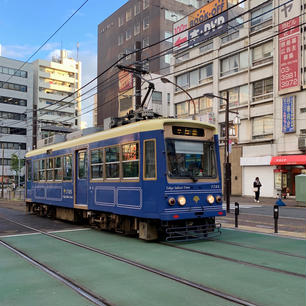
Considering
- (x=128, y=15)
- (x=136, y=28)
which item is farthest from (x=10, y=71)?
(x=136, y=28)

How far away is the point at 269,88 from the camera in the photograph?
3350 centimetres

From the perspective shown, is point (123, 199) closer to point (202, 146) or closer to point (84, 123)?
point (202, 146)

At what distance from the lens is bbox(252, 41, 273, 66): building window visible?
3338cm

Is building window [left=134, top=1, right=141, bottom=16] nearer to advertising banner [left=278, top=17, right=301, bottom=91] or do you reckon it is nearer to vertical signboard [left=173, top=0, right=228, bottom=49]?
vertical signboard [left=173, top=0, right=228, bottom=49]

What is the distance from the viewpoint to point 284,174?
3203 centimetres

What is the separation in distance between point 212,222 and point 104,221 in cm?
353

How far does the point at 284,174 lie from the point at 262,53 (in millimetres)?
11081

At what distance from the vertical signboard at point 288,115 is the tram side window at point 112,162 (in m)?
22.6

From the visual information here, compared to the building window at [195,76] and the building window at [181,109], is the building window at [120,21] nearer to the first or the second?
the building window at [195,76]

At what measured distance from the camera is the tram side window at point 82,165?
43.5 ft

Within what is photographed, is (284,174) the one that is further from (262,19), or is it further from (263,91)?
(262,19)

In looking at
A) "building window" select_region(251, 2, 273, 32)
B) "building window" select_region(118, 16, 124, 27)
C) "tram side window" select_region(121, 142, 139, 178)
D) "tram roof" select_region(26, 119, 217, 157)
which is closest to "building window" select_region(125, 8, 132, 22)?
"building window" select_region(118, 16, 124, 27)

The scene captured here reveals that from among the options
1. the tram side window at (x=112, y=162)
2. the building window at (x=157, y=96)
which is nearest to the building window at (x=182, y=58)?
the building window at (x=157, y=96)

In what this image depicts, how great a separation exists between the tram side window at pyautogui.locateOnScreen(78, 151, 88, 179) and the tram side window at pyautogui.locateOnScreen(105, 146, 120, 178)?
5.40 ft
